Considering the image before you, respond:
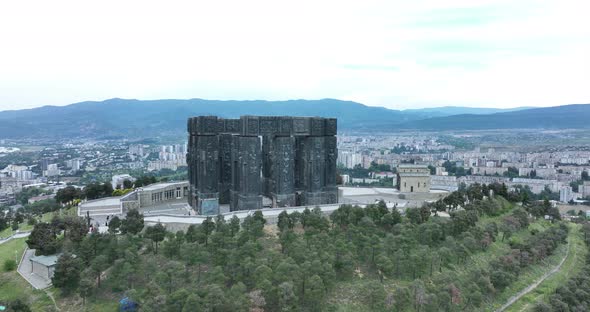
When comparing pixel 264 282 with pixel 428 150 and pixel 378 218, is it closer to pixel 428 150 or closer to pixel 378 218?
pixel 378 218

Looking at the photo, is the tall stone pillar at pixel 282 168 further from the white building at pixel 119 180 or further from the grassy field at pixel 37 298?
the white building at pixel 119 180

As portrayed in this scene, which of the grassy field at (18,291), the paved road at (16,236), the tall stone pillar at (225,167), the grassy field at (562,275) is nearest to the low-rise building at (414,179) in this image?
the grassy field at (562,275)

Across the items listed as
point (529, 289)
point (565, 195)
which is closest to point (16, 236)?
point (529, 289)

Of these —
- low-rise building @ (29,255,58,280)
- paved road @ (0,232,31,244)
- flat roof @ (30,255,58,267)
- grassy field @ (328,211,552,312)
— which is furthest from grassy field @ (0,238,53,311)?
grassy field @ (328,211,552,312)

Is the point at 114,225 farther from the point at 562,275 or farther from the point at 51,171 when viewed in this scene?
the point at 51,171

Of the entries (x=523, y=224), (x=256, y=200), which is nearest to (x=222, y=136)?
(x=256, y=200)

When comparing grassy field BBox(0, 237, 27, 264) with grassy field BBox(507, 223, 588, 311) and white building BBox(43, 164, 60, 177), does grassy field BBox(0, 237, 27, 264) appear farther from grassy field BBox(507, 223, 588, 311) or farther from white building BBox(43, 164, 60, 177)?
white building BBox(43, 164, 60, 177)
